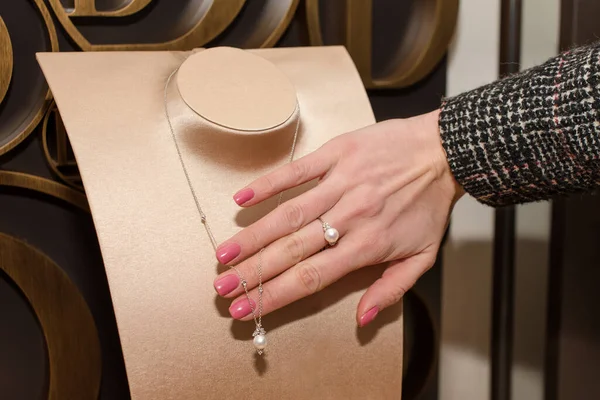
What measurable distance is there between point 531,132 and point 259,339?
40 centimetres

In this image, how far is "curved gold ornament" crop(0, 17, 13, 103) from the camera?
860 millimetres

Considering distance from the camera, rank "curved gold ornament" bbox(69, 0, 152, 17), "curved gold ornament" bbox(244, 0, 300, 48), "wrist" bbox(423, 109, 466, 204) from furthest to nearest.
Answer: "curved gold ornament" bbox(244, 0, 300, 48), "curved gold ornament" bbox(69, 0, 152, 17), "wrist" bbox(423, 109, 466, 204)

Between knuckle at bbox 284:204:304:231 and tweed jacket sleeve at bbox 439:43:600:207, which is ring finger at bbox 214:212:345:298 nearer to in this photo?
knuckle at bbox 284:204:304:231

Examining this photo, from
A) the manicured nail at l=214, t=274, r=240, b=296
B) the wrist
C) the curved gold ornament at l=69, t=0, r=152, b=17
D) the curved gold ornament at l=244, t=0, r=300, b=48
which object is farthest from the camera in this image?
the curved gold ornament at l=244, t=0, r=300, b=48

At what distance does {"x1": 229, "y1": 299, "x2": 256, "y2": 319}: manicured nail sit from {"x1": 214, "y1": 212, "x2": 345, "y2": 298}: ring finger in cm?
1

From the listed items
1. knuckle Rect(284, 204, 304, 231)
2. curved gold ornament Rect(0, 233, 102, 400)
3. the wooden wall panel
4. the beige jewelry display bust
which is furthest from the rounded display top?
curved gold ornament Rect(0, 233, 102, 400)

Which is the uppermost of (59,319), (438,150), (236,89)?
(236,89)

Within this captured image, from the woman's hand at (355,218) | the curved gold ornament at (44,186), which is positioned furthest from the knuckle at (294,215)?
the curved gold ornament at (44,186)

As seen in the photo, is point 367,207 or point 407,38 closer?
point 367,207

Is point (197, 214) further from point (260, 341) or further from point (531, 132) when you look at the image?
point (531, 132)

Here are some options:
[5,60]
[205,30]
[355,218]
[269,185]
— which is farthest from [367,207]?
[5,60]

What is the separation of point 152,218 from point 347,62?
1.22ft

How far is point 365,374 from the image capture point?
2.48ft

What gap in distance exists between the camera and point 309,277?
708 mm
